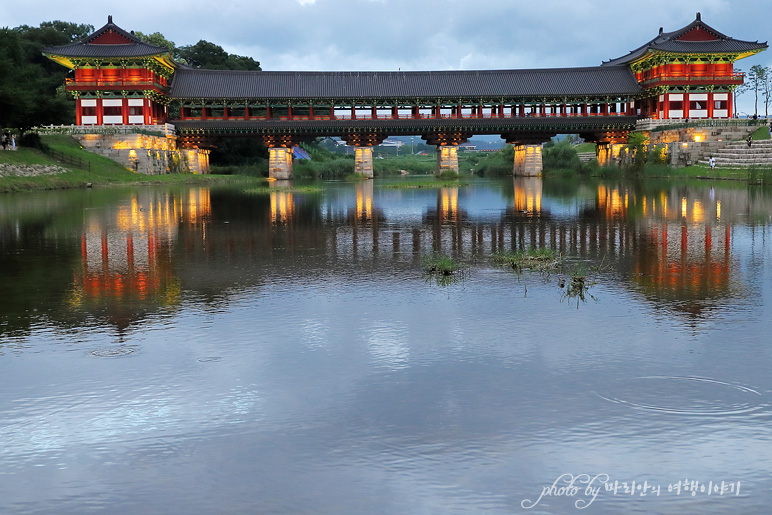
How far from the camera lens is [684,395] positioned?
789 centimetres

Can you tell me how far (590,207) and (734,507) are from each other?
29.4 m

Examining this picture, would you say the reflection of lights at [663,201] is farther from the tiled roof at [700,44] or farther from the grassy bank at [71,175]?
the tiled roof at [700,44]

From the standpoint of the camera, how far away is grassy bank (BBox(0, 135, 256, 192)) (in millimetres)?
49594

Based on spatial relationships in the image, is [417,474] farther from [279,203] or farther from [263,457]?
[279,203]

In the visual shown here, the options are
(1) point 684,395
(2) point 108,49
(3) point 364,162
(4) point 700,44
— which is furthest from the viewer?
(3) point 364,162

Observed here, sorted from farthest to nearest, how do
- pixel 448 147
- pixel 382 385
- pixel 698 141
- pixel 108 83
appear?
pixel 448 147, pixel 108 83, pixel 698 141, pixel 382 385

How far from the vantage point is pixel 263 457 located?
6480 mm

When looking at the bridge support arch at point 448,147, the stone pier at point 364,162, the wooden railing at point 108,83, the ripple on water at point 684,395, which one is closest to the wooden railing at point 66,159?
the wooden railing at point 108,83

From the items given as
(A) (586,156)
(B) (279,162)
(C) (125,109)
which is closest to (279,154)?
(B) (279,162)

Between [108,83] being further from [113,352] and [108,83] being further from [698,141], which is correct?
[113,352]


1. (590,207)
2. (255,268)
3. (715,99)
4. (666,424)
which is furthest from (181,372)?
(715,99)

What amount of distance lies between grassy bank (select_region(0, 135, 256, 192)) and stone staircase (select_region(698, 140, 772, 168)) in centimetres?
4402

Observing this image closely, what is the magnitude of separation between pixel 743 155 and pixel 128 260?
192ft

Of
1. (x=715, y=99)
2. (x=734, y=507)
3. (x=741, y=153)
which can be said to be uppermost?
(x=715, y=99)
